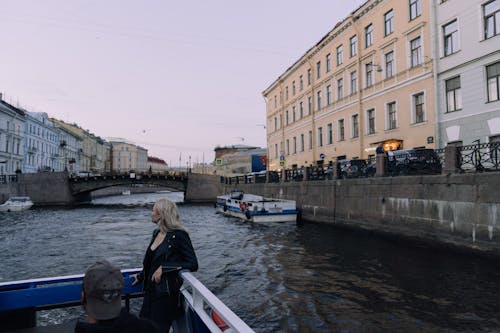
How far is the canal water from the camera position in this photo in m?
6.24

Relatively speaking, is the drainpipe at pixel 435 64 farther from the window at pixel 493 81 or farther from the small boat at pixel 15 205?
the small boat at pixel 15 205

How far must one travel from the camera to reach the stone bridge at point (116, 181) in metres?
45.0

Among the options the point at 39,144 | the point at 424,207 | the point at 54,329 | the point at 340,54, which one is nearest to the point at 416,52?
the point at 340,54

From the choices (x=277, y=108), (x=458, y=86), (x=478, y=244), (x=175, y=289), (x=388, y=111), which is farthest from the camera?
(x=277, y=108)

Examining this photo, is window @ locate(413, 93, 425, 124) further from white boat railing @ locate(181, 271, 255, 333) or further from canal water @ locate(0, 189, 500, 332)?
white boat railing @ locate(181, 271, 255, 333)

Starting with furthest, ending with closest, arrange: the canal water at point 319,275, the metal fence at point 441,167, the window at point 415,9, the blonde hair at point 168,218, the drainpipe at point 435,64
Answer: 1. the window at point 415,9
2. the drainpipe at point 435,64
3. the metal fence at point 441,167
4. the canal water at point 319,275
5. the blonde hair at point 168,218

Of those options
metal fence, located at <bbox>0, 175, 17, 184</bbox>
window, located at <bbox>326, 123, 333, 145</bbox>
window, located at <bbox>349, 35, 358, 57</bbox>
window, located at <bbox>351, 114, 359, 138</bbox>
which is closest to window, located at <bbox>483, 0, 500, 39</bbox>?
window, located at <bbox>349, 35, 358, 57</bbox>

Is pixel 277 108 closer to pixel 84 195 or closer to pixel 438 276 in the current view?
pixel 84 195

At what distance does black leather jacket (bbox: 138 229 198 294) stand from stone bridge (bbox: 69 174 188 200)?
44.8 metres

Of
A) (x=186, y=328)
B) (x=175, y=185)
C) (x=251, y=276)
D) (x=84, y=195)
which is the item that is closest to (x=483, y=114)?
(x=251, y=276)

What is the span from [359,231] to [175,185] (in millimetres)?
35429

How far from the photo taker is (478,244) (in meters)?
10.5

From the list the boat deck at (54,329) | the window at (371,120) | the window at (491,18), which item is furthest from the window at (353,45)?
the boat deck at (54,329)

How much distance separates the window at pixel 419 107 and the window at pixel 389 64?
101 inches
